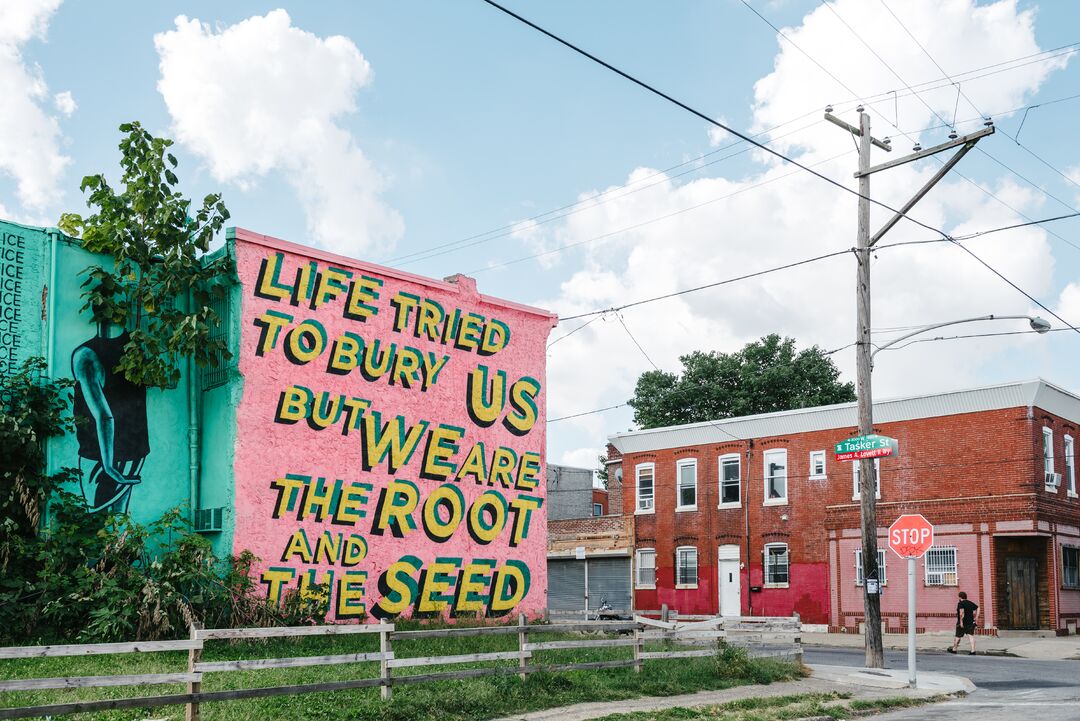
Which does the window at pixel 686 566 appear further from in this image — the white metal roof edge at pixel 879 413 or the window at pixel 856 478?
the window at pixel 856 478

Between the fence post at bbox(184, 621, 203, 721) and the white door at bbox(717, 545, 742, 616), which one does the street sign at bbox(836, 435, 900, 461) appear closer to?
the fence post at bbox(184, 621, 203, 721)

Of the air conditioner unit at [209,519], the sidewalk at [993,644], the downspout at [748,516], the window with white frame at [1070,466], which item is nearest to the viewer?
the air conditioner unit at [209,519]

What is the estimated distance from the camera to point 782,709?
576 inches

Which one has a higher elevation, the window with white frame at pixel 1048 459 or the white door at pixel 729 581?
the window with white frame at pixel 1048 459

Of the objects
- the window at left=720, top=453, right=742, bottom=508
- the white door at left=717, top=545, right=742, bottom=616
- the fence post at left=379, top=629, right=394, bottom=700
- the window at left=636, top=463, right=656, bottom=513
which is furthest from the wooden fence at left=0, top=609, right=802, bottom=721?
the window at left=636, top=463, right=656, bottom=513

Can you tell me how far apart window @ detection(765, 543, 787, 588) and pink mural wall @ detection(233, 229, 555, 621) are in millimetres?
20080

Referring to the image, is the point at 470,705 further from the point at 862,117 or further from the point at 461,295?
the point at 862,117

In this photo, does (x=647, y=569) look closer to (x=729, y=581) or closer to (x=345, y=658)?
(x=729, y=581)

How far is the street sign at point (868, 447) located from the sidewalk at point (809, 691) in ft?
13.8

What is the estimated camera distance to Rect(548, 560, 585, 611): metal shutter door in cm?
4662

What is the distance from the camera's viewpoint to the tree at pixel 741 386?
188 ft

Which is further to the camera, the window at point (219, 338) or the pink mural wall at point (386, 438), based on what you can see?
the pink mural wall at point (386, 438)

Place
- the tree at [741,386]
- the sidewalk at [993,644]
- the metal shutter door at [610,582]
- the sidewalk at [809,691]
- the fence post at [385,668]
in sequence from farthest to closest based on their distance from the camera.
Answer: the tree at [741,386] → the metal shutter door at [610,582] → the sidewalk at [993,644] → the sidewalk at [809,691] → the fence post at [385,668]

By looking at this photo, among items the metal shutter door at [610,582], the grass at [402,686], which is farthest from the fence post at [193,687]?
the metal shutter door at [610,582]
